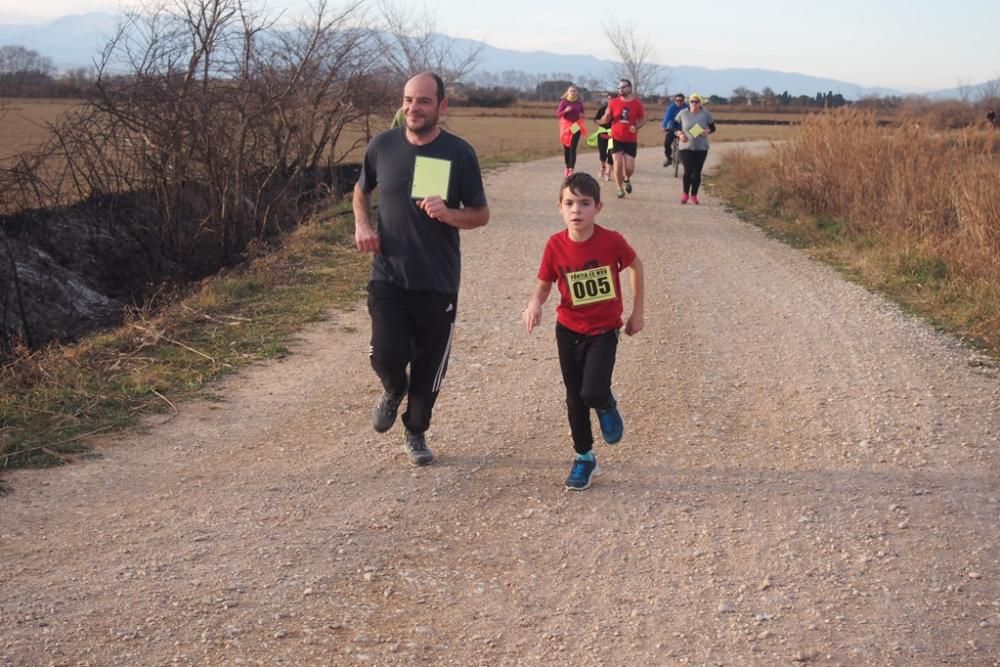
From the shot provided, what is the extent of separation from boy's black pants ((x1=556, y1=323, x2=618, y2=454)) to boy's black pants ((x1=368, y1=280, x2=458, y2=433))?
2.09ft

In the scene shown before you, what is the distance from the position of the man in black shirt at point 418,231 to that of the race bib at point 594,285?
615mm

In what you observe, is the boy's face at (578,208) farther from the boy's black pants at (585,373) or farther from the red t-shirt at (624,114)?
the red t-shirt at (624,114)

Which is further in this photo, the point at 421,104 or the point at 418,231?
the point at 418,231

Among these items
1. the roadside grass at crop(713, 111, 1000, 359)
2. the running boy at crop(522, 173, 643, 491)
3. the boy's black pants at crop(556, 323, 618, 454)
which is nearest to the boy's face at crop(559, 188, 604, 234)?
the running boy at crop(522, 173, 643, 491)

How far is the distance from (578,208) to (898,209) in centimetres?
991

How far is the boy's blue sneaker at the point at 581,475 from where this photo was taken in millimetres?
5402

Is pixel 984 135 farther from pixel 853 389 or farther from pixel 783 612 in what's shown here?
pixel 783 612

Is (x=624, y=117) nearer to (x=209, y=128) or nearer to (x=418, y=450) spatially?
(x=209, y=128)

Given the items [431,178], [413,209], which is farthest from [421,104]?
[413,209]

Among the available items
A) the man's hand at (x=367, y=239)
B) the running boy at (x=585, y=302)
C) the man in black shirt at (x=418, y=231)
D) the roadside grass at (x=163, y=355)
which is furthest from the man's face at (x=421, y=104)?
the roadside grass at (x=163, y=355)

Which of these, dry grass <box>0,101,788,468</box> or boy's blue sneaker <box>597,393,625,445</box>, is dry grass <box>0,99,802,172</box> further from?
boy's blue sneaker <box>597,393,625,445</box>

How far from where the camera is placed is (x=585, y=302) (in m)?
5.29

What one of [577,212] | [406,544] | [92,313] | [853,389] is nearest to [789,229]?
[853,389]

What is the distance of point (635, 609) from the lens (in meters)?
4.18
